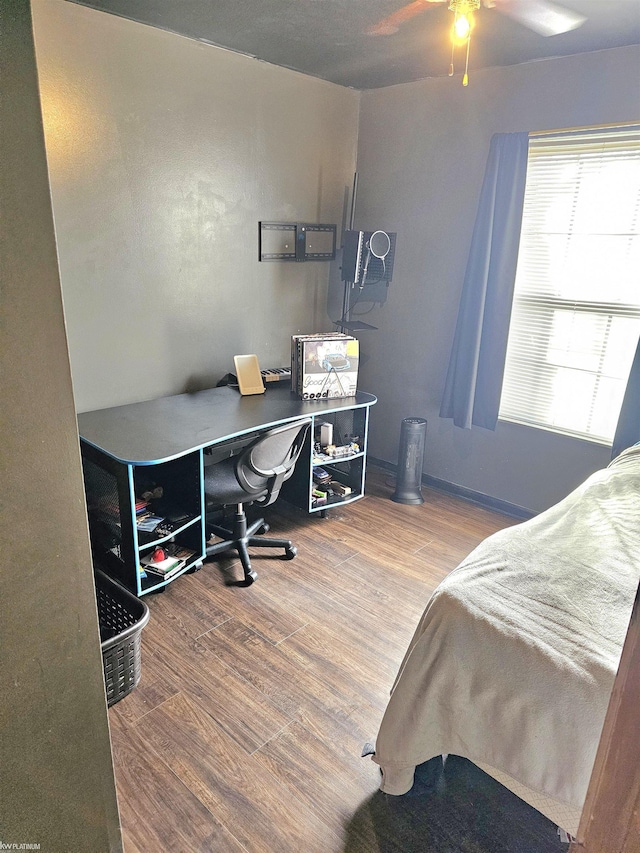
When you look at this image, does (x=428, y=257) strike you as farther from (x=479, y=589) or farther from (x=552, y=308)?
(x=479, y=589)

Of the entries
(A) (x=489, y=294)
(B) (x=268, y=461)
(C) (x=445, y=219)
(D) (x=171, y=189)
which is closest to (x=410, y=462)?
(A) (x=489, y=294)

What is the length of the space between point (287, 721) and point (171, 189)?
2.48 meters

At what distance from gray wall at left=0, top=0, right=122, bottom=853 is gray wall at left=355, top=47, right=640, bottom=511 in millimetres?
2857

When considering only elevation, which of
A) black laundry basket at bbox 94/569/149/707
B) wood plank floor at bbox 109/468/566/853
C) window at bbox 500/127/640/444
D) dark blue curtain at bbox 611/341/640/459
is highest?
window at bbox 500/127/640/444

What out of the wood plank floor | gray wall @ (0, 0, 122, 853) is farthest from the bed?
gray wall @ (0, 0, 122, 853)

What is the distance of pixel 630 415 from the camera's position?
107 inches

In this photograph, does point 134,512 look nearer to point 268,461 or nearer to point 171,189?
point 268,461

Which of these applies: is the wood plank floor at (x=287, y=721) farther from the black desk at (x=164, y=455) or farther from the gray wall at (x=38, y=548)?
the gray wall at (x=38, y=548)

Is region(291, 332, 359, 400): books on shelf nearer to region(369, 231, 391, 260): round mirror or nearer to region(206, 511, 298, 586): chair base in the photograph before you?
region(369, 231, 391, 260): round mirror

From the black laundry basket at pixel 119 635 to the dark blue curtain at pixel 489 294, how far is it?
217cm

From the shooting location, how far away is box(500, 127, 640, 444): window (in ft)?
9.00

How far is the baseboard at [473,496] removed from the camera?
3320 millimetres

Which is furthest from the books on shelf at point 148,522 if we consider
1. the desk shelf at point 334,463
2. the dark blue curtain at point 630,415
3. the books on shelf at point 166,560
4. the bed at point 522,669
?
the dark blue curtain at point 630,415

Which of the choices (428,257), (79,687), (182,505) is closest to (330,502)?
(182,505)
